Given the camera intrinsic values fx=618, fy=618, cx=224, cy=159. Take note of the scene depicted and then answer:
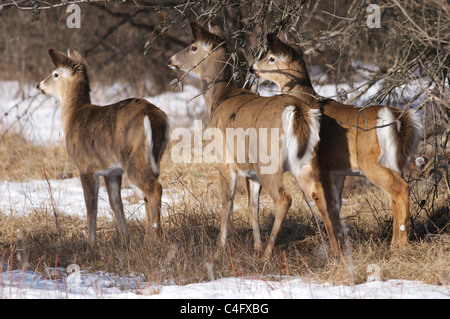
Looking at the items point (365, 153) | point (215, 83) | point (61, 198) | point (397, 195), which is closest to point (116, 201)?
point (215, 83)

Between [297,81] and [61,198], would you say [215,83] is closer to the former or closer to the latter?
[297,81]

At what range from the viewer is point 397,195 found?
16.1 ft

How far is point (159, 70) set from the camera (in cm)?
1313

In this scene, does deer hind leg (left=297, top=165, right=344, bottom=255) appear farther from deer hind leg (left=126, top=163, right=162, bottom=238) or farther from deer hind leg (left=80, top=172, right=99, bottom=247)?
deer hind leg (left=80, top=172, right=99, bottom=247)

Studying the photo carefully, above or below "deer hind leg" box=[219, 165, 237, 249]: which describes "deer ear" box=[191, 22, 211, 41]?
above

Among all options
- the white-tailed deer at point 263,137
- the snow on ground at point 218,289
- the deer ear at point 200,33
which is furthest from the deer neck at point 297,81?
the snow on ground at point 218,289

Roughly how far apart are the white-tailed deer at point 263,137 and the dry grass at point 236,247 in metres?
0.30

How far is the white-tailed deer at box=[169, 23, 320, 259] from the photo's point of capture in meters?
4.83

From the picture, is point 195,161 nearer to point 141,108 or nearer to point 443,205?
point 141,108

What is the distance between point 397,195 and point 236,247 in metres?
1.39

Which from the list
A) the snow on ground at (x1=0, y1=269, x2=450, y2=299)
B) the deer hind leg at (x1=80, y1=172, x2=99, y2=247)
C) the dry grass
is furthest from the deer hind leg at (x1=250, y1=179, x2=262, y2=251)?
the deer hind leg at (x1=80, y1=172, x2=99, y2=247)
